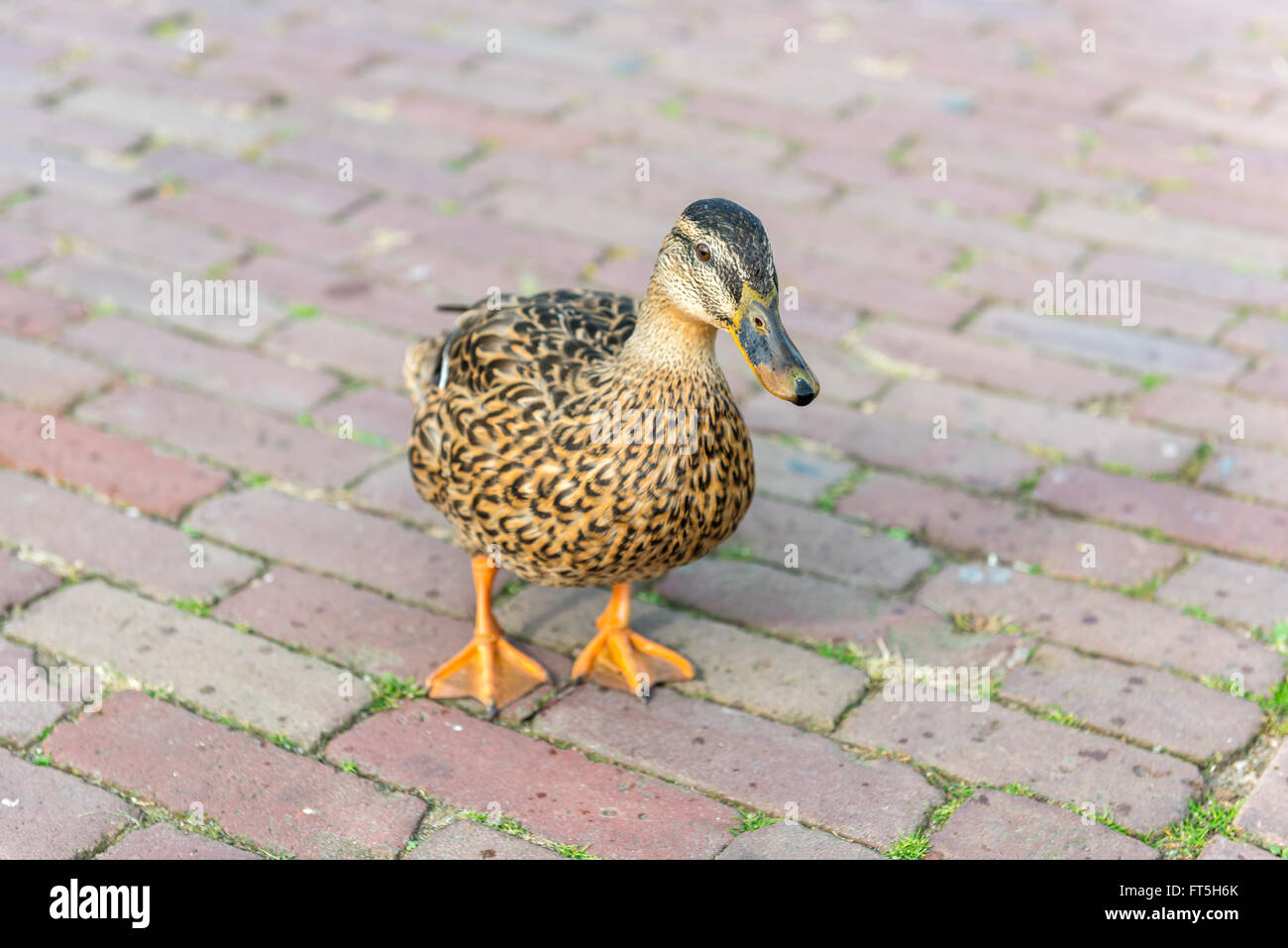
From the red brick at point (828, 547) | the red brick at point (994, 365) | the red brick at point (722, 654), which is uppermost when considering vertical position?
the red brick at point (994, 365)

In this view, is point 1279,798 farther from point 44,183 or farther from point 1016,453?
point 44,183

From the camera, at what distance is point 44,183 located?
16.9 feet

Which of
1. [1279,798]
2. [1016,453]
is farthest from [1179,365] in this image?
[1279,798]

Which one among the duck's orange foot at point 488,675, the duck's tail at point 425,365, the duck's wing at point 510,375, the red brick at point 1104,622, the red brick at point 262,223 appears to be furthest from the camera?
the red brick at point 262,223

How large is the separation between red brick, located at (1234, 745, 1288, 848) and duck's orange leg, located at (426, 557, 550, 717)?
147 cm

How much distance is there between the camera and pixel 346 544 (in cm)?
362

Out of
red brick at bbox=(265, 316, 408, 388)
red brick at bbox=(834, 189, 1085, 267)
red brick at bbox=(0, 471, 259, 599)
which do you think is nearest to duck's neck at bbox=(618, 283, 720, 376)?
red brick at bbox=(0, 471, 259, 599)

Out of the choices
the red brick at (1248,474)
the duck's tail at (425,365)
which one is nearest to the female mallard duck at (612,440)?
the duck's tail at (425,365)

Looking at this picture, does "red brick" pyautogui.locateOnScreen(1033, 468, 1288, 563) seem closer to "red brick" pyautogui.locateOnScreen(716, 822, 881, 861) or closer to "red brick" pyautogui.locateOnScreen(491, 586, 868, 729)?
"red brick" pyautogui.locateOnScreen(491, 586, 868, 729)

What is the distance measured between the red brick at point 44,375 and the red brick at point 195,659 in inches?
35.3

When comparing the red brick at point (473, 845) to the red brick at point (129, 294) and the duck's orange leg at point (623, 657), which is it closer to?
the duck's orange leg at point (623, 657)

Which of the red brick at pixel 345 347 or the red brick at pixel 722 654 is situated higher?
the red brick at pixel 345 347

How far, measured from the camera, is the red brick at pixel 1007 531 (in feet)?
11.8
